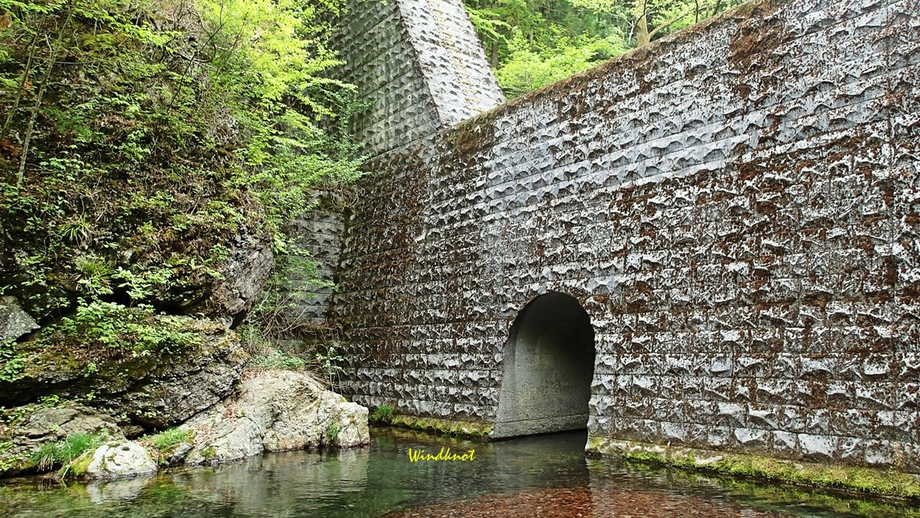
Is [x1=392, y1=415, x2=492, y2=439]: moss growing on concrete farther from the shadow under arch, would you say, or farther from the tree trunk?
the tree trunk

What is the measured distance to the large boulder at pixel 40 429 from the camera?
638 centimetres

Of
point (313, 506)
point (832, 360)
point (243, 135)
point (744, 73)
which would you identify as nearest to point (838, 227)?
point (832, 360)

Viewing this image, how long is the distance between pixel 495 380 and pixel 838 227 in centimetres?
466

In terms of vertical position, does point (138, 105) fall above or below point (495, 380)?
above

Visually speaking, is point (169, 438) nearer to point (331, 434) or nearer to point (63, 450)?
point (63, 450)

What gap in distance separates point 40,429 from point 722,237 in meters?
7.01

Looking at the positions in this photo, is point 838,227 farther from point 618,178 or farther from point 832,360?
point 618,178

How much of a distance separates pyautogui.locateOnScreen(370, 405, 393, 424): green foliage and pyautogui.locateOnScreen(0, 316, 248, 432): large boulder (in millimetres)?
3076

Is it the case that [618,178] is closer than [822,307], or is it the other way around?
[822,307]

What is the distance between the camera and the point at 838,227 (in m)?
6.11

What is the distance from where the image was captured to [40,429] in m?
6.62

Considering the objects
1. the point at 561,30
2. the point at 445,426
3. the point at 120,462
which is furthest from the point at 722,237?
the point at 561,30

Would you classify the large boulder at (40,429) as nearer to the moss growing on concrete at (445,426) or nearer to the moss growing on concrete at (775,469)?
the moss growing on concrete at (445,426)

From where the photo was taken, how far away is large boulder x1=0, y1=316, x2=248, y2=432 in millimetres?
6789
